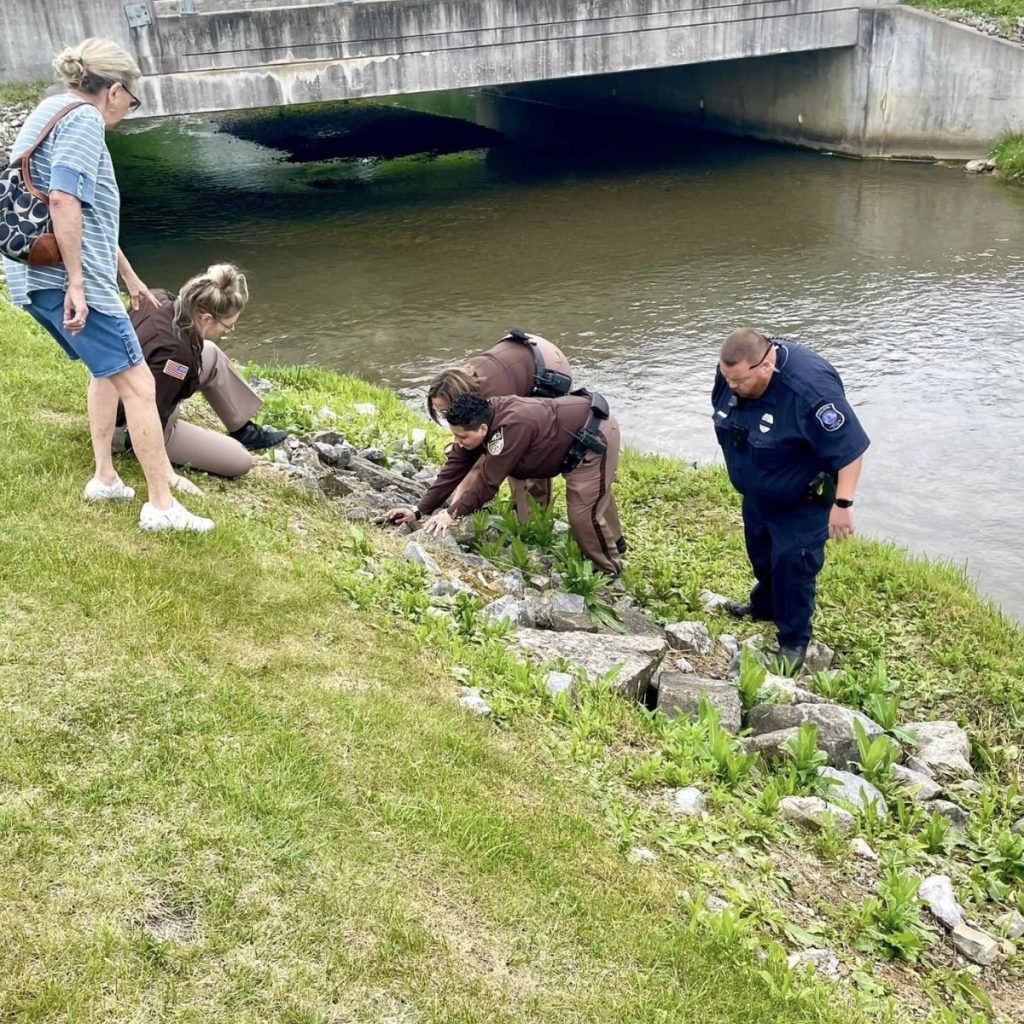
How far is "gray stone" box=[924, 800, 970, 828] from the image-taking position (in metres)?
4.86

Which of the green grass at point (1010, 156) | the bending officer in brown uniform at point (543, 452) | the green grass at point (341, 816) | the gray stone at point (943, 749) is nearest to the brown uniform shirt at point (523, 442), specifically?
the bending officer in brown uniform at point (543, 452)

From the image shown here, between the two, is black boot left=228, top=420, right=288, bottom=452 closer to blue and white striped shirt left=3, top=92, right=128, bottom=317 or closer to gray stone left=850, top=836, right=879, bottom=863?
blue and white striped shirt left=3, top=92, right=128, bottom=317

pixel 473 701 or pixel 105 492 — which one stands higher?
pixel 105 492

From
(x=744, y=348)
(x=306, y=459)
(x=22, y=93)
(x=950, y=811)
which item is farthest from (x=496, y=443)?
(x=22, y=93)

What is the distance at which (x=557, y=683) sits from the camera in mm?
4973

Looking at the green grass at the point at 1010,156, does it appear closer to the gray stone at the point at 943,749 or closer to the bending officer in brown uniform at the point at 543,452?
the bending officer in brown uniform at the point at 543,452

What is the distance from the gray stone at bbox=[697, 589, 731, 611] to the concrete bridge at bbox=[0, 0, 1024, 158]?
47.2ft

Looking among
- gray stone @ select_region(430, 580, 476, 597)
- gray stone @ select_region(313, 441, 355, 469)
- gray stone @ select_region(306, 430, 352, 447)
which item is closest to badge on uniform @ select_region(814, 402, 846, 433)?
gray stone @ select_region(430, 580, 476, 597)

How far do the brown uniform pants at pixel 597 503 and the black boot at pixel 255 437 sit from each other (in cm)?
205

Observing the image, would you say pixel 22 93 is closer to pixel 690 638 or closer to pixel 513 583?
pixel 513 583

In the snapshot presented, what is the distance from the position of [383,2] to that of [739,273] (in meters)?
8.14

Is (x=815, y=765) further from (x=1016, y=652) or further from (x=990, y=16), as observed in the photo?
(x=990, y=16)

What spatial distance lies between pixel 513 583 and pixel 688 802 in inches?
91.0

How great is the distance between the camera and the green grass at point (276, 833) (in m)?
3.04
